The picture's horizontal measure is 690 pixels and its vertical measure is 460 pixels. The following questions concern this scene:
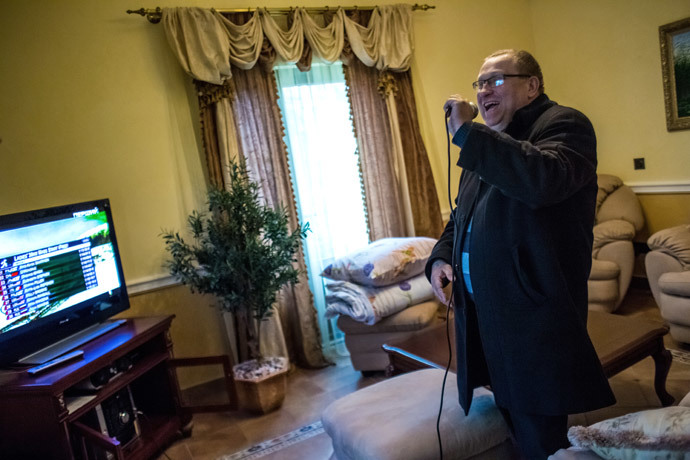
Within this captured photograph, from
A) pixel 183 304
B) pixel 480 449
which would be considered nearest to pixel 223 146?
pixel 183 304

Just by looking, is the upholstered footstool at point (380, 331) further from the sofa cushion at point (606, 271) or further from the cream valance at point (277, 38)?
the cream valance at point (277, 38)

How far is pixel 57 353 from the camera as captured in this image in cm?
236

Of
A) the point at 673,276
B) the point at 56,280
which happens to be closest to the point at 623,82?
the point at 673,276

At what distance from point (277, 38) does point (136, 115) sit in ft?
3.30

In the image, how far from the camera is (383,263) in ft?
10.8

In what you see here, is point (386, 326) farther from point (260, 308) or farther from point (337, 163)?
point (337, 163)

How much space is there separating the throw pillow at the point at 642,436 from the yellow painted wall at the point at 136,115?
9.27 feet

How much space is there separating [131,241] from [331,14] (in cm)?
203

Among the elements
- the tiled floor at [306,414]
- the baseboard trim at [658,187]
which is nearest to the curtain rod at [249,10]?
the baseboard trim at [658,187]

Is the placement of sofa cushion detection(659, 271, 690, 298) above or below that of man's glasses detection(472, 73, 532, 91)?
below

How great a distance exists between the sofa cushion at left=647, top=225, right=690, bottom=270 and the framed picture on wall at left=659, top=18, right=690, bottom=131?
1.01 m

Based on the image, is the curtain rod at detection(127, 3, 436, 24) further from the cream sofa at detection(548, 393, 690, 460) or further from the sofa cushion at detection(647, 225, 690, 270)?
the cream sofa at detection(548, 393, 690, 460)

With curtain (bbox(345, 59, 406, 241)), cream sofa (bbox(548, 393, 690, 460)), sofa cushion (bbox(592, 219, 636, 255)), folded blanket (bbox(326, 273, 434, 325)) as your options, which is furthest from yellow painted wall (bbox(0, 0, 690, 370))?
cream sofa (bbox(548, 393, 690, 460))

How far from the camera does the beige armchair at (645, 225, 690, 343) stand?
2.94 m
